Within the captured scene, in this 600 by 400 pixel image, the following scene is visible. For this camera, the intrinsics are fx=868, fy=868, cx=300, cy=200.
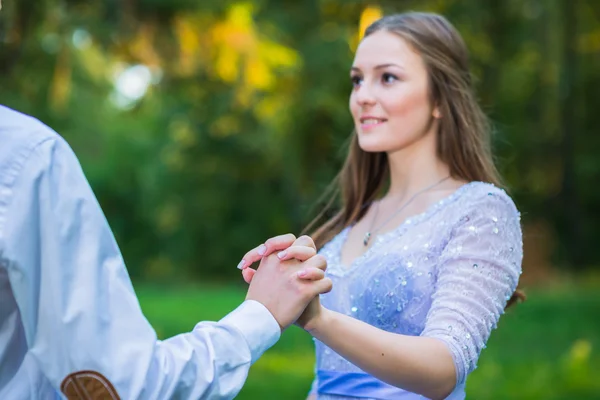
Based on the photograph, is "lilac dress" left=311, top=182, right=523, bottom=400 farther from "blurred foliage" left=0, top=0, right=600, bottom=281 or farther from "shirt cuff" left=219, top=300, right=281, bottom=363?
"shirt cuff" left=219, top=300, right=281, bottom=363

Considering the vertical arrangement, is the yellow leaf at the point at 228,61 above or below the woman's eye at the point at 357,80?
below

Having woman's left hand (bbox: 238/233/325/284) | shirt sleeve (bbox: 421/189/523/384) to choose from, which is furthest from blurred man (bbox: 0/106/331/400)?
shirt sleeve (bbox: 421/189/523/384)

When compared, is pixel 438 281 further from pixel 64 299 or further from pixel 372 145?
pixel 64 299

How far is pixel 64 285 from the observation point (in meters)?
1.37

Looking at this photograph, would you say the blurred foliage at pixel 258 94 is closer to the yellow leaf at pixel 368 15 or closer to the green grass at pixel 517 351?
the yellow leaf at pixel 368 15

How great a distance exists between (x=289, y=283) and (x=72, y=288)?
1.97 feet

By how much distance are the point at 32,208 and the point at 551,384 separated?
5.74m

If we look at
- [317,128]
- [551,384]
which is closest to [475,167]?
[551,384]

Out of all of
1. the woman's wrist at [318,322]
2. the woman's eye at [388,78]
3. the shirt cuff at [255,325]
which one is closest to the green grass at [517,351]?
the woman's eye at [388,78]

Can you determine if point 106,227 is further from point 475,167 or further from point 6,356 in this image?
point 475,167

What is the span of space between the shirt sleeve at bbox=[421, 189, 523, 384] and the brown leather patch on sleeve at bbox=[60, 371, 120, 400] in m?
1.01

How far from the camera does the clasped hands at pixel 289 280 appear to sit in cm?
179

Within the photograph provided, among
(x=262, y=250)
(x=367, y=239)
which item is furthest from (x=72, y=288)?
(x=367, y=239)

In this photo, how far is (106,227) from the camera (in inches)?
56.0
